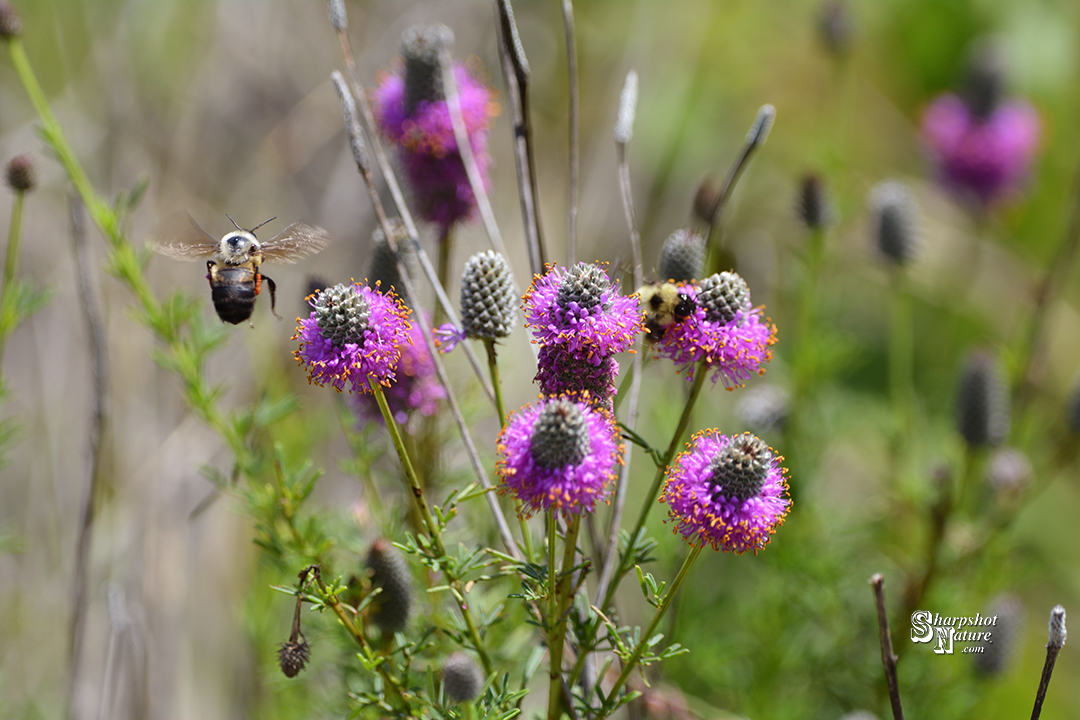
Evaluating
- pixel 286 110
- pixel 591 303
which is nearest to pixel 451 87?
pixel 591 303

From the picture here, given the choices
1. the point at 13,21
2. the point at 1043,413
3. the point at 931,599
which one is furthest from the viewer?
the point at 1043,413

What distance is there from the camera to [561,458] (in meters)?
1.22

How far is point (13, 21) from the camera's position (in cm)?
188

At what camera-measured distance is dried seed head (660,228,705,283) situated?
1.86 metres

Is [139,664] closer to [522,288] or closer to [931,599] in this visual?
[931,599]

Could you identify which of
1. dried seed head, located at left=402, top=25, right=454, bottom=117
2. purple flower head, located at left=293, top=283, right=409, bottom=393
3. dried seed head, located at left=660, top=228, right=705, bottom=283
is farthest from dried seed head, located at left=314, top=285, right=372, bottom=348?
dried seed head, located at left=402, top=25, right=454, bottom=117

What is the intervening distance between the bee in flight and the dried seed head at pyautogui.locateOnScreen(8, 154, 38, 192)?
0.46 meters

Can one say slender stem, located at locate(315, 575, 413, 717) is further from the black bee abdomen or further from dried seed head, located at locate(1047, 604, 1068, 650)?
dried seed head, located at locate(1047, 604, 1068, 650)

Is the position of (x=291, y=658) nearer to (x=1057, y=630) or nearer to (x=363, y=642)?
(x=363, y=642)

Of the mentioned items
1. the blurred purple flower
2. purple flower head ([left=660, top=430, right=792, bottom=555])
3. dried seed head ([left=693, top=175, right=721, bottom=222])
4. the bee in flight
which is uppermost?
the blurred purple flower

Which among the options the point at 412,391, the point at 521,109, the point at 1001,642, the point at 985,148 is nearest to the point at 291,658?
the point at 412,391

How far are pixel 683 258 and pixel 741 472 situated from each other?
712mm

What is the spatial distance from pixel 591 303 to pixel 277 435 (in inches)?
77.7

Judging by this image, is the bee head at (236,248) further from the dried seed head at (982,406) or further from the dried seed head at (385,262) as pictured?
the dried seed head at (982,406)
